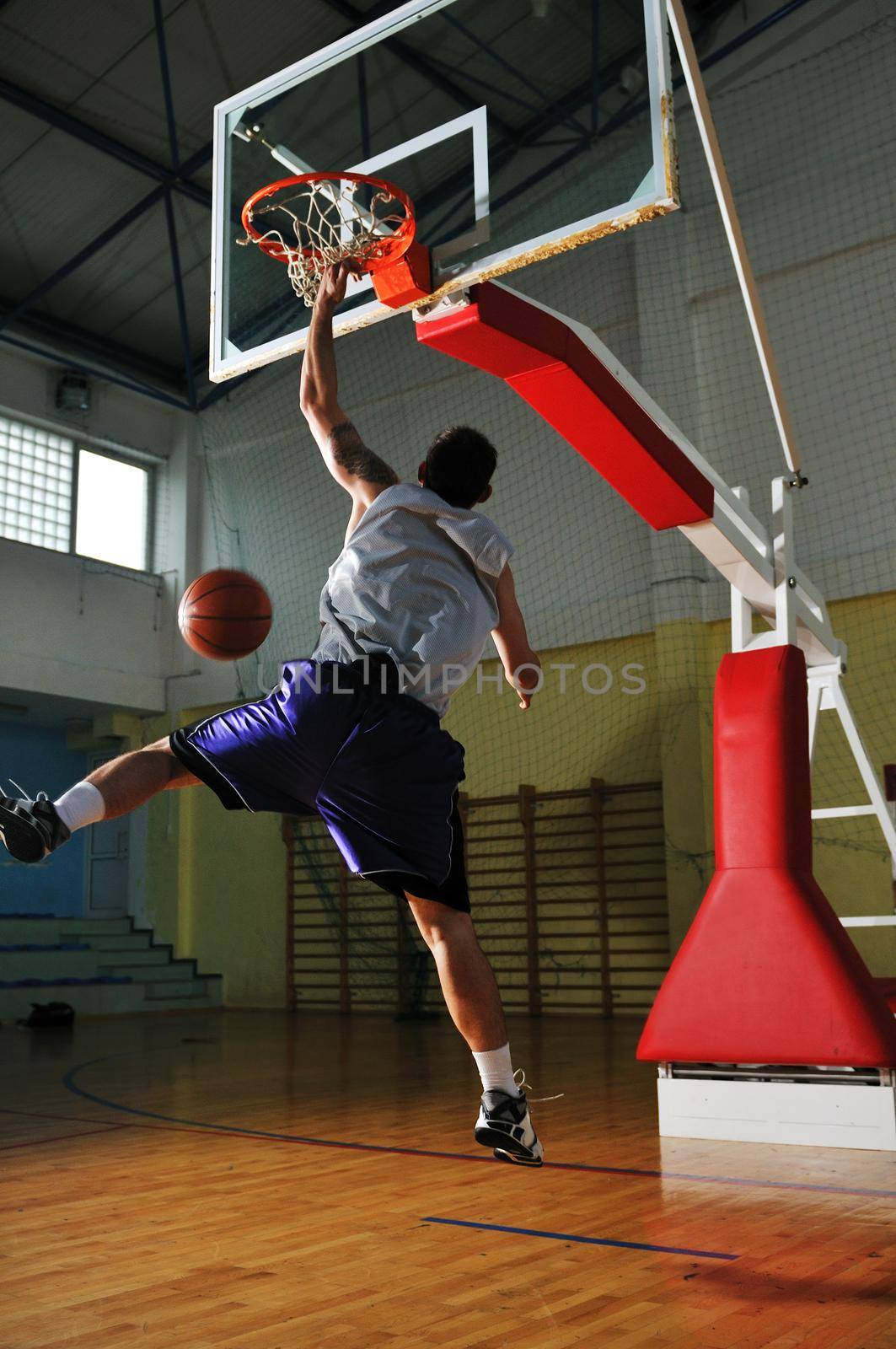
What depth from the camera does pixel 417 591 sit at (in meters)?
2.48

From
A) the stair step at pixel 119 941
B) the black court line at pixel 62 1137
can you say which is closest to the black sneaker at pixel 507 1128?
the black court line at pixel 62 1137

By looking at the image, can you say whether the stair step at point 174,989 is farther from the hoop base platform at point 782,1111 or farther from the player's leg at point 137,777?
the player's leg at point 137,777

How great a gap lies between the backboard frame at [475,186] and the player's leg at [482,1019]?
156 cm

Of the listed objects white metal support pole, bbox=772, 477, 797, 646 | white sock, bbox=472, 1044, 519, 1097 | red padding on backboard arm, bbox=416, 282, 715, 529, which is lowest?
white sock, bbox=472, 1044, 519, 1097

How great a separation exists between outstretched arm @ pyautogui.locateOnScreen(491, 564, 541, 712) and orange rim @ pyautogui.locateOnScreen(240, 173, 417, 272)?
0.98 metres

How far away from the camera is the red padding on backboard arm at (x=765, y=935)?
4043mm

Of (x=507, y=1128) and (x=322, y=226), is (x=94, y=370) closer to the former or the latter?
(x=322, y=226)

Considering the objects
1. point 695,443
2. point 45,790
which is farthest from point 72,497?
point 695,443

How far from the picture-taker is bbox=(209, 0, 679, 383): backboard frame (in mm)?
3066

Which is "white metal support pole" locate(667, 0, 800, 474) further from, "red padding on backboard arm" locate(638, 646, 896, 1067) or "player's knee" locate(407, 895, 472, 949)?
"player's knee" locate(407, 895, 472, 949)

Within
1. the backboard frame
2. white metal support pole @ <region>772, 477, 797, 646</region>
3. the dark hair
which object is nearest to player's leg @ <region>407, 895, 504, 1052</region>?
the dark hair

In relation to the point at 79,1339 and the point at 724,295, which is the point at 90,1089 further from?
the point at 724,295

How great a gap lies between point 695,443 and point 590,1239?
7575mm

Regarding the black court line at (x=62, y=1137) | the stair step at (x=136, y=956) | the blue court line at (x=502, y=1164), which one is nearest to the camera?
the blue court line at (x=502, y=1164)
